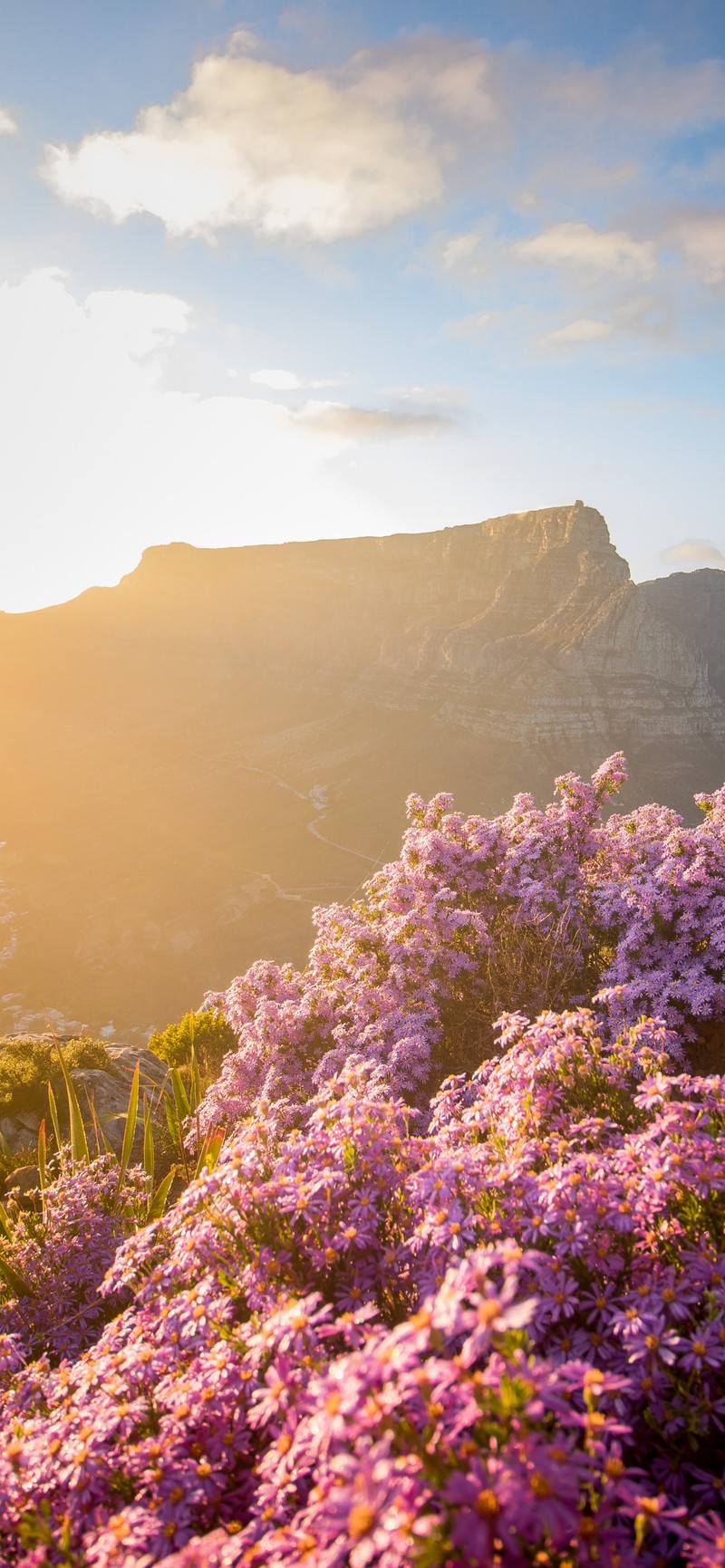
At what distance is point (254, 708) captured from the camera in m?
119

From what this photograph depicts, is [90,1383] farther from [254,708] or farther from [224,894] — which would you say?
[254,708]

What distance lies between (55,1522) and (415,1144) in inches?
73.3

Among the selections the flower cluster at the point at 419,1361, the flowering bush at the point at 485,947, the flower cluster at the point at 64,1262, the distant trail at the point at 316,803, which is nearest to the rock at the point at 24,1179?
the flowering bush at the point at 485,947

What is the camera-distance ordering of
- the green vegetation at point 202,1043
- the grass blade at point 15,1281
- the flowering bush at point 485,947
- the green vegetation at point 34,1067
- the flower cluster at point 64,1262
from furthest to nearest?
1. the green vegetation at point 202,1043
2. the green vegetation at point 34,1067
3. the flowering bush at point 485,947
4. the grass blade at point 15,1281
5. the flower cluster at point 64,1262

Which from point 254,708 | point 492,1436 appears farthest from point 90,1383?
point 254,708

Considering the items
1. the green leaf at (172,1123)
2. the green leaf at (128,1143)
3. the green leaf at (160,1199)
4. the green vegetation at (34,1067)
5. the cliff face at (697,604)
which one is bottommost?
the green vegetation at (34,1067)

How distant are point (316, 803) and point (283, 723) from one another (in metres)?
27.9

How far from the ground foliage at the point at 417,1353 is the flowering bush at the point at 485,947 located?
7.84 feet

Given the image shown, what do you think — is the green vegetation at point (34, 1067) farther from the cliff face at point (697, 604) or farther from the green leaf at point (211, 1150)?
the cliff face at point (697, 604)

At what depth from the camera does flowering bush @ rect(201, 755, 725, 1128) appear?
726cm

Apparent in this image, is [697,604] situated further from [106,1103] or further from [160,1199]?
[160,1199]

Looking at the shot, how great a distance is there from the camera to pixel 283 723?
113062 mm

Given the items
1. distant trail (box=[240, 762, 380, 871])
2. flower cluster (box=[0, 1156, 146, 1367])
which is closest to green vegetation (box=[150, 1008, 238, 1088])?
flower cluster (box=[0, 1156, 146, 1367])

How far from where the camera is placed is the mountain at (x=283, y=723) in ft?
206
